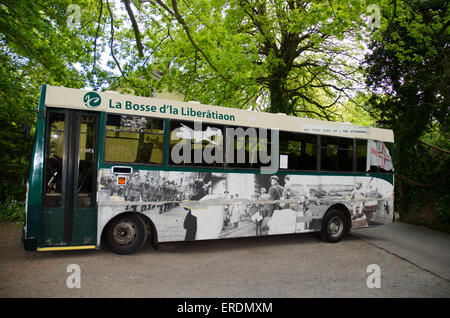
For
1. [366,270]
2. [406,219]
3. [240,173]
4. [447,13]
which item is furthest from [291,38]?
[366,270]

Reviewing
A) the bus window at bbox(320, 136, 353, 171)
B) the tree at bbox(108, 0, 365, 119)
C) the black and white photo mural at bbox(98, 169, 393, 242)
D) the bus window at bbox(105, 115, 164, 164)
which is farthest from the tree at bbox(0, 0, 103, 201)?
the bus window at bbox(320, 136, 353, 171)

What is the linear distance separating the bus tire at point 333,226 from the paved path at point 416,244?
1.09 meters

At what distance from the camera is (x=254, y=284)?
5.87m

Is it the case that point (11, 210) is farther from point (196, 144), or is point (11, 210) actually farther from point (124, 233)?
point (196, 144)

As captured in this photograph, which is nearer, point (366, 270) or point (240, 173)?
point (366, 270)

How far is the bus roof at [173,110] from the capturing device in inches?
269

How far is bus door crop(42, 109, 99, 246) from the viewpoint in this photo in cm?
660

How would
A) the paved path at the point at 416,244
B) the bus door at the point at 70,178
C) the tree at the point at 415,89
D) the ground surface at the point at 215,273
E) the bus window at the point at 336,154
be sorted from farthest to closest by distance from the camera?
the tree at the point at 415,89 → the bus window at the point at 336,154 → the paved path at the point at 416,244 → the bus door at the point at 70,178 → the ground surface at the point at 215,273

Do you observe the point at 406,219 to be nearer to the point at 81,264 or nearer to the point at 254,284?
the point at 254,284

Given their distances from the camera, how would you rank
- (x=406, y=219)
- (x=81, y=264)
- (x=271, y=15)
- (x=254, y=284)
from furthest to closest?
(x=271, y=15)
(x=406, y=219)
(x=81, y=264)
(x=254, y=284)

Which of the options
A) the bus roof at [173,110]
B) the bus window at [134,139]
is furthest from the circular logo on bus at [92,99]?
the bus window at [134,139]

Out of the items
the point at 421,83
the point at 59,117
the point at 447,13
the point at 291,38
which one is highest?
the point at 291,38

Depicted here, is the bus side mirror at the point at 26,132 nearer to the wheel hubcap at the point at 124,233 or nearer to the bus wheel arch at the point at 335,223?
the wheel hubcap at the point at 124,233
